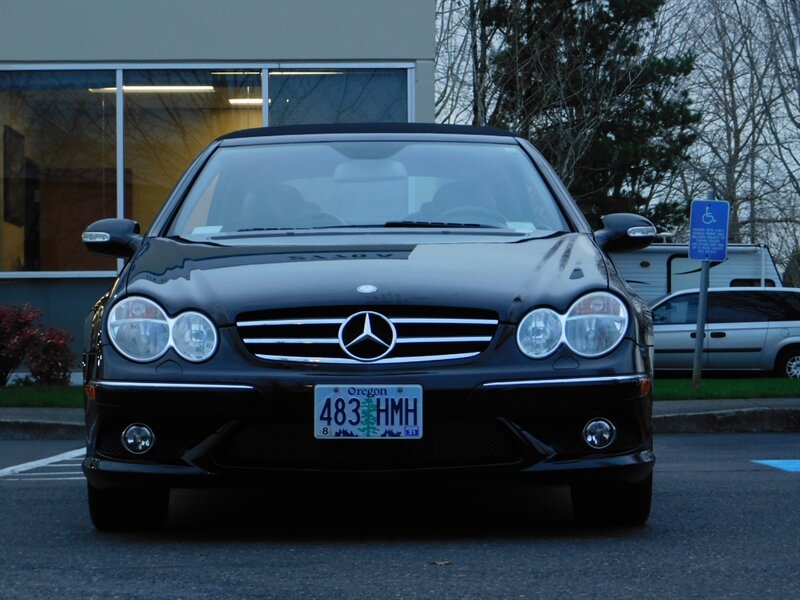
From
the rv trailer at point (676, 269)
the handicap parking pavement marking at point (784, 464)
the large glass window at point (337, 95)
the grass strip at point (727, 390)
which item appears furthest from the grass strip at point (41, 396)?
the rv trailer at point (676, 269)

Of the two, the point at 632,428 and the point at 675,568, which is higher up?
the point at 632,428

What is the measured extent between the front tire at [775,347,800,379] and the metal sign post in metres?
7.05

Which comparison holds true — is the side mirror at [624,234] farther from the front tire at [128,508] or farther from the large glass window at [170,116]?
the large glass window at [170,116]

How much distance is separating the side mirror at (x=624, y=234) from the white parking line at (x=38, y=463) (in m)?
3.57

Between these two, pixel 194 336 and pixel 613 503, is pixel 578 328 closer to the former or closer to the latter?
pixel 613 503

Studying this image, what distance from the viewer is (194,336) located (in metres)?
4.61

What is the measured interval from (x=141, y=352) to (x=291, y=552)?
2.51 feet

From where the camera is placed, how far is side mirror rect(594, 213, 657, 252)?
573 cm

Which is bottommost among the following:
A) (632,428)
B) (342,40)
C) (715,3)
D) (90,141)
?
(632,428)

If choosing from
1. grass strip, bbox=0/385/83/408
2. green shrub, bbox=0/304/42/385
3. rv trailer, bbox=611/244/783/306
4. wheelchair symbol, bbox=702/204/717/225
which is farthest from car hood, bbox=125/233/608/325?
rv trailer, bbox=611/244/783/306

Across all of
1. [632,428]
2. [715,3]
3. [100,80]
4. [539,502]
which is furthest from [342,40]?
[715,3]

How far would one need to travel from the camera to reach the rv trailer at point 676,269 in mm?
27156

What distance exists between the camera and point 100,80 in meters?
15.8

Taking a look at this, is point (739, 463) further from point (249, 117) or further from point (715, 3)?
point (715, 3)
